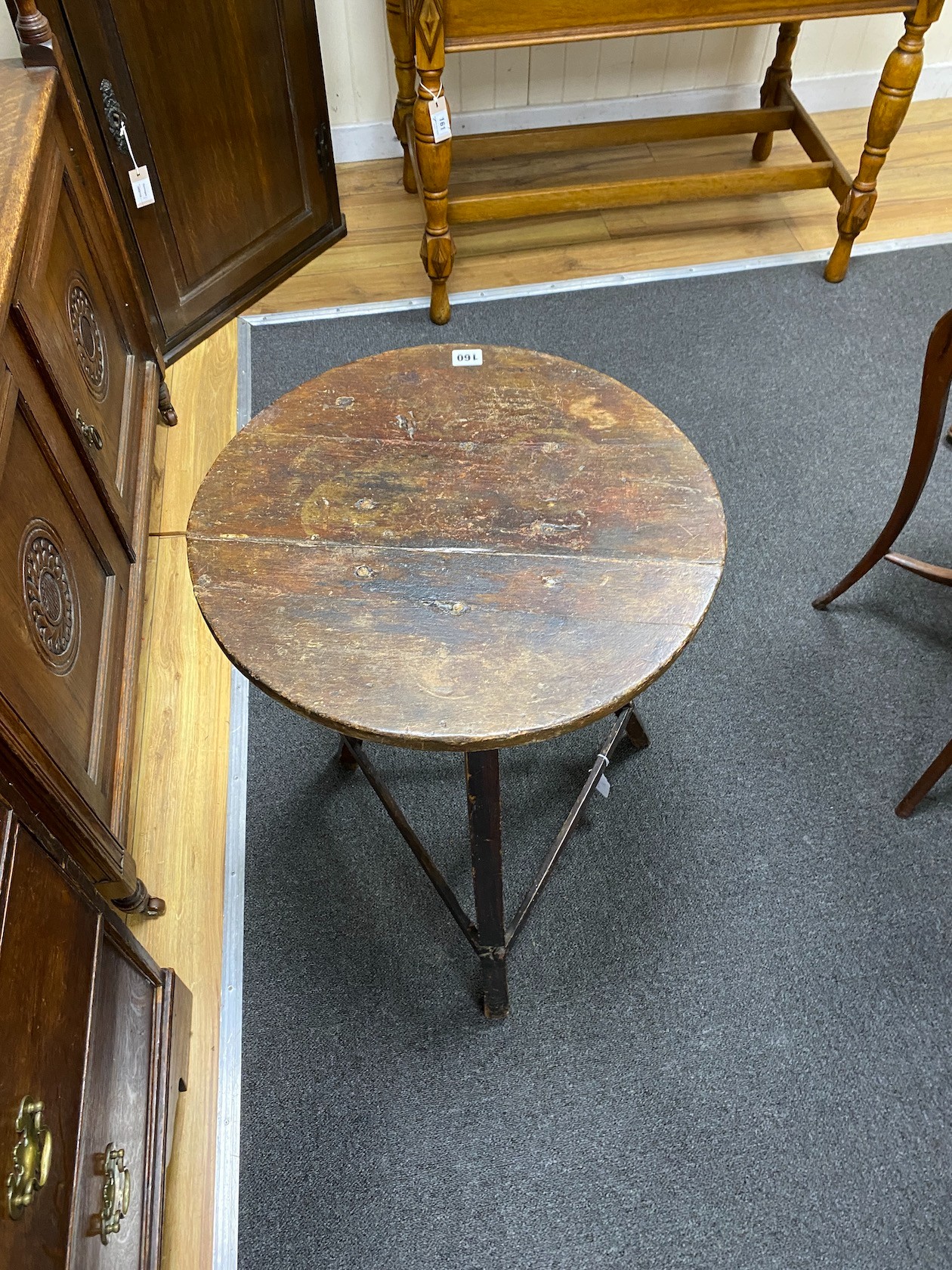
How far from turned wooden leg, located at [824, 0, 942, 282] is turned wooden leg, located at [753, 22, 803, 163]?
0.56m

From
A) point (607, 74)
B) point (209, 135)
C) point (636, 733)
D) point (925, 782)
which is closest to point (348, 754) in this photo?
point (636, 733)

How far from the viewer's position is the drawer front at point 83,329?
1527mm

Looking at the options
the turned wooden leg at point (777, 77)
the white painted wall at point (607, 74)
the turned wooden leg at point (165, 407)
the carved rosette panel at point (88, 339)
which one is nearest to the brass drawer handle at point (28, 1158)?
the carved rosette panel at point (88, 339)

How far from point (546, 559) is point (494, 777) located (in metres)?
0.28

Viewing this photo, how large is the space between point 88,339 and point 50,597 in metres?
0.60

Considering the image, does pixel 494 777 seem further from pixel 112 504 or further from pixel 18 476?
pixel 112 504

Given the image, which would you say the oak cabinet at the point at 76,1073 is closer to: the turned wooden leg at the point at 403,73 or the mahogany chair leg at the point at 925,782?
the mahogany chair leg at the point at 925,782

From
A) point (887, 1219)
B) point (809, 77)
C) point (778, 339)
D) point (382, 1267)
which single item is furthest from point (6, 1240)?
point (809, 77)

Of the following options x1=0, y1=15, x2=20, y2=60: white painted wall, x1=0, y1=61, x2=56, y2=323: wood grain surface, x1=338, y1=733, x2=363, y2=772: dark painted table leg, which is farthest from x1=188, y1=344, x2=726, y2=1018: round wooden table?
x1=0, y1=15, x2=20, y2=60: white painted wall

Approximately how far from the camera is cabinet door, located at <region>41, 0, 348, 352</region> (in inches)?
79.0

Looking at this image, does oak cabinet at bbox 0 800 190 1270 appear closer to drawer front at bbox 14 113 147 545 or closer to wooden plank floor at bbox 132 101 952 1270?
wooden plank floor at bbox 132 101 952 1270

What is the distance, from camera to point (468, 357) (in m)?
1.47

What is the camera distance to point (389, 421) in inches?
55.0

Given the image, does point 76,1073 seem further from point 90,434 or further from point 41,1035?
point 90,434
